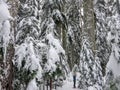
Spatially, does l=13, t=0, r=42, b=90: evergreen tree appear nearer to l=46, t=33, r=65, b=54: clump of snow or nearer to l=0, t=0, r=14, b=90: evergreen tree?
l=46, t=33, r=65, b=54: clump of snow

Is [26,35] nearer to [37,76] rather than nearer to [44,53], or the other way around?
[44,53]

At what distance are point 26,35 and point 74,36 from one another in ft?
60.6

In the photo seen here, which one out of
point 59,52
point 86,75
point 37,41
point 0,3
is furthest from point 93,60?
point 0,3

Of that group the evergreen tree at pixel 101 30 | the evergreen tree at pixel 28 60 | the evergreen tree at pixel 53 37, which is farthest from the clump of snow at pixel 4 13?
the evergreen tree at pixel 101 30

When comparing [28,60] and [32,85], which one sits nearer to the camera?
[28,60]

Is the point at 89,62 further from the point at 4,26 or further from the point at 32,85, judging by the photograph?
the point at 4,26

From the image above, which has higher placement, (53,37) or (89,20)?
(89,20)

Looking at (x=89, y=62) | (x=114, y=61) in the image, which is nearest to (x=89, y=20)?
(x=89, y=62)

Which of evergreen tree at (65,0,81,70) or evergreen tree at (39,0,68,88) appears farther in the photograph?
evergreen tree at (65,0,81,70)

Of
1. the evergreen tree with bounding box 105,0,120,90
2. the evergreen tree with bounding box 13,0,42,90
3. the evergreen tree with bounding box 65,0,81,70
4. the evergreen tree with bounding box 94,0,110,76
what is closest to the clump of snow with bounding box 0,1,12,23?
the evergreen tree with bounding box 105,0,120,90

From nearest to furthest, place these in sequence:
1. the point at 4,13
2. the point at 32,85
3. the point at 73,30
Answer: the point at 4,13, the point at 32,85, the point at 73,30

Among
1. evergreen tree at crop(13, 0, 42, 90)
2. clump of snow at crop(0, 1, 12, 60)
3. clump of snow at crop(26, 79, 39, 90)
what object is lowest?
clump of snow at crop(26, 79, 39, 90)

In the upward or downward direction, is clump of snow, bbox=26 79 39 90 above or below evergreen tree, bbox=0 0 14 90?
below

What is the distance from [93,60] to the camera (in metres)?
19.2
